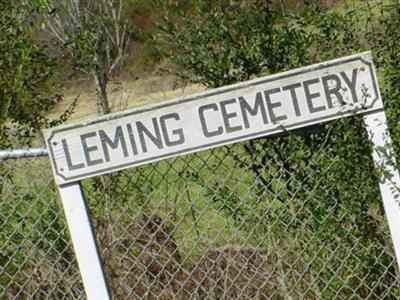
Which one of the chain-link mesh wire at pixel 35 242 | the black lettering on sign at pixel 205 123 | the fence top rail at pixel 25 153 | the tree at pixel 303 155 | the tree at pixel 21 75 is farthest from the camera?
the tree at pixel 21 75

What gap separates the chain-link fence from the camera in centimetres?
467

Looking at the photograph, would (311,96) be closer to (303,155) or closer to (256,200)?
(303,155)

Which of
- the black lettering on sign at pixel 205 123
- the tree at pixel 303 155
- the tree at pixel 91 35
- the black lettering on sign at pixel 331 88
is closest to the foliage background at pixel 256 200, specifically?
the tree at pixel 303 155

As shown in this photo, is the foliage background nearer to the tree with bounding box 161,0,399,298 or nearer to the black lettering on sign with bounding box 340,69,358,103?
the tree with bounding box 161,0,399,298

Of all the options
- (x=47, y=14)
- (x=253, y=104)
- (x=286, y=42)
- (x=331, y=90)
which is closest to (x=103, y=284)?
(x=253, y=104)

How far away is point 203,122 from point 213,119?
0.05 meters

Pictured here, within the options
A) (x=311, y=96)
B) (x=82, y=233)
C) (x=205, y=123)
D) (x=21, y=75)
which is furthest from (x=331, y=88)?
(x=21, y=75)

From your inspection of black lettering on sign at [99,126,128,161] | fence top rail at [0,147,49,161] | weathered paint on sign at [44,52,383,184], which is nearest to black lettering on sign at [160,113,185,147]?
weathered paint on sign at [44,52,383,184]

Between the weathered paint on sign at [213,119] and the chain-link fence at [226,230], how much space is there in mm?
294

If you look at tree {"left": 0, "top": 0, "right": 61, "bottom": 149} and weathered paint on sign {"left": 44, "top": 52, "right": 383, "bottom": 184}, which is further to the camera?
tree {"left": 0, "top": 0, "right": 61, "bottom": 149}

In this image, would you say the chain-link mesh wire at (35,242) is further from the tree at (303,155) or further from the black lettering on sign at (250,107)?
the black lettering on sign at (250,107)

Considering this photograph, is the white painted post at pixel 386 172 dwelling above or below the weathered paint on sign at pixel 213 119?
below

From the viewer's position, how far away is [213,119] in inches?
168

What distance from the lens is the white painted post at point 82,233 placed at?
170 inches
